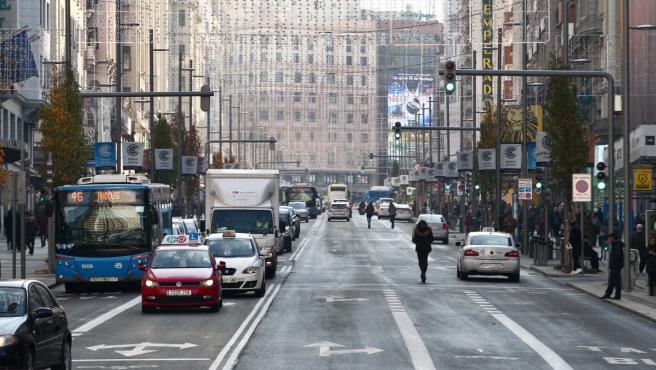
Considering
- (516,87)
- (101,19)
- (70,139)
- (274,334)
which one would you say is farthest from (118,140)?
(516,87)

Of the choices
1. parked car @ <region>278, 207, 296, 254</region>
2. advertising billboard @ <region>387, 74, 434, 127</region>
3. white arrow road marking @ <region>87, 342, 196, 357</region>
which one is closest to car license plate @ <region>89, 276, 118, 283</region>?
white arrow road marking @ <region>87, 342, 196, 357</region>

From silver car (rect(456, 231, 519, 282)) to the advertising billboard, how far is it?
14228cm

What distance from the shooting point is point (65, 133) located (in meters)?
48.2

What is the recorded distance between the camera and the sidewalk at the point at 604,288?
32.7m

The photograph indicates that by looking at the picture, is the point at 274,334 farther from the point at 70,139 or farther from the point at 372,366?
the point at 70,139

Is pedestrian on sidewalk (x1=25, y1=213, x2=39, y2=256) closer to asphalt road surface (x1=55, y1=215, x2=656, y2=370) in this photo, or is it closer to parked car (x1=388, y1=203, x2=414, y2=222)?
asphalt road surface (x1=55, y1=215, x2=656, y2=370)

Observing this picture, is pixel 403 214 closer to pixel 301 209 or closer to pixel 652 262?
pixel 301 209

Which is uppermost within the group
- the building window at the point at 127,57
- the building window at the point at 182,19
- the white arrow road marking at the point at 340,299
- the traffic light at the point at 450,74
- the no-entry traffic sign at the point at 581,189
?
the building window at the point at 182,19

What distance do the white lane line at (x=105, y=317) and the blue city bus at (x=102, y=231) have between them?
7.12 ft

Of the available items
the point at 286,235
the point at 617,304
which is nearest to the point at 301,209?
the point at 286,235

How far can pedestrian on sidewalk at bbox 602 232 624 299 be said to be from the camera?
3531 cm

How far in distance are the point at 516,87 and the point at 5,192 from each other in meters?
86.7

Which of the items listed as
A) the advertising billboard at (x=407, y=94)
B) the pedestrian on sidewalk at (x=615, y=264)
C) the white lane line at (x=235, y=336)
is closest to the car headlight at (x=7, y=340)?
the white lane line at (x=235, y=336)

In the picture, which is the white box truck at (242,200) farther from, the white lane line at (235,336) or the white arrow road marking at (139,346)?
the white arrow road marking at (139,346)
